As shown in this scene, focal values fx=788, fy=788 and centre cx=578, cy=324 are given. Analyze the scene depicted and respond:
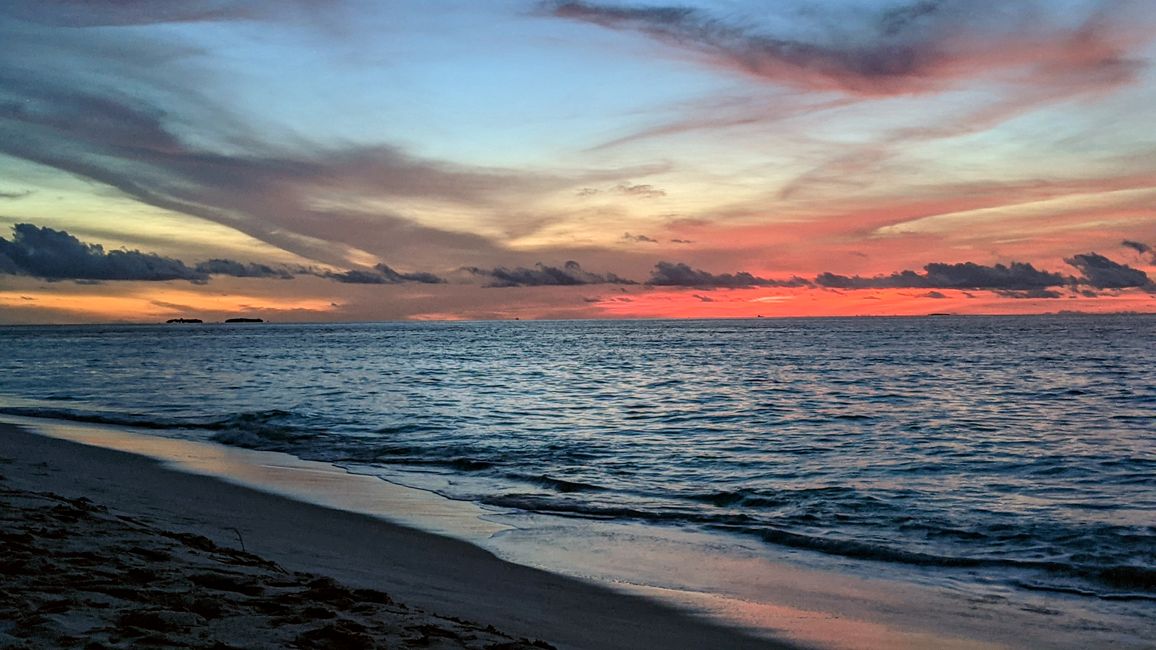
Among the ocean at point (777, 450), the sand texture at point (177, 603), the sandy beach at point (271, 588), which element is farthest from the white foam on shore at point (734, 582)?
the sand texture at point (177, 603)

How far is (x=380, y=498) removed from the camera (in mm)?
13438

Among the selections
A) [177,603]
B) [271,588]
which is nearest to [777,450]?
[271,588]

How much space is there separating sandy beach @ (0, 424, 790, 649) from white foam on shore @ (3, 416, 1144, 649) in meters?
0.55

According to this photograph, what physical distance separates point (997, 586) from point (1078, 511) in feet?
15.0

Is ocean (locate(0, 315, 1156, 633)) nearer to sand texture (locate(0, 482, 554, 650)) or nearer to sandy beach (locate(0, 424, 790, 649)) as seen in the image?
sandy beach (locate(0, 424, 790, 649))

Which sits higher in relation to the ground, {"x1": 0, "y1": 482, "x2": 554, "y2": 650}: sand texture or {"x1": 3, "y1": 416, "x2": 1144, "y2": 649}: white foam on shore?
{"x1": 0, "y1": 482, "x2": 554, "y2": 650}: sand texture

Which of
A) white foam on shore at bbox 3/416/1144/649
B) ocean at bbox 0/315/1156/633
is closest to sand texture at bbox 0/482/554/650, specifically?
white foam on shore at bbox 3/416/1144/649

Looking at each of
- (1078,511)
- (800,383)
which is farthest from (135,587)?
(800,383)

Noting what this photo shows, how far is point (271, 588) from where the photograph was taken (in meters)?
6.27

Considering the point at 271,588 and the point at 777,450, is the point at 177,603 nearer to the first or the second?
the point at 271,588

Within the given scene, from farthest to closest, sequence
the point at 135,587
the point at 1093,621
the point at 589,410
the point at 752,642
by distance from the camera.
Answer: the point at 589,410 → the point at 1093,621 → the point at 752,642 → the point at 135,587

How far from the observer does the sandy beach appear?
5098 millimetres

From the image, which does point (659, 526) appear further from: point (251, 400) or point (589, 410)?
point (251, 400)

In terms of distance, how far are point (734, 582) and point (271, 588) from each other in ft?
16.5
